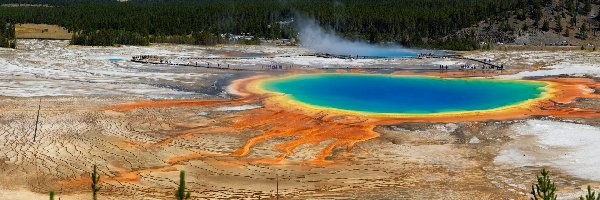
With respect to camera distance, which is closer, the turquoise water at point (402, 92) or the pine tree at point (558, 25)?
the turquoise water at point (402, 92)

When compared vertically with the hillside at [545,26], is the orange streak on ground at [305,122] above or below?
below

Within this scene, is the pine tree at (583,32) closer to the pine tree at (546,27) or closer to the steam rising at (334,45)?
the pine tree at (546,27)

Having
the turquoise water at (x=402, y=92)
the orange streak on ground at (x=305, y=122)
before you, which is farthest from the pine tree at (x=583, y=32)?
the orange streak on ground at (x=305, y=122)

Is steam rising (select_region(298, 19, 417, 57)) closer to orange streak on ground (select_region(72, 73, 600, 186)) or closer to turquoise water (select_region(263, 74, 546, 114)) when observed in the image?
turquoise water (select_region(263, 74, 546, 114))

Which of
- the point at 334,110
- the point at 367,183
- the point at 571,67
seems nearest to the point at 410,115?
the point at 334,110

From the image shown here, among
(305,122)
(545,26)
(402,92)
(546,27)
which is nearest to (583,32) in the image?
(546,27)

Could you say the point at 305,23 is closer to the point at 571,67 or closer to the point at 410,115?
the point at 571,67
